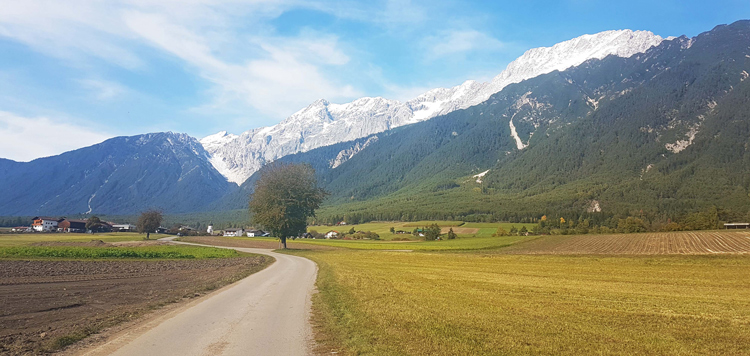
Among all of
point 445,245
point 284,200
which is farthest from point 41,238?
point 445,245

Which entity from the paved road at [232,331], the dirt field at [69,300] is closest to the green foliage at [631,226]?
the dirt field at [69,300]

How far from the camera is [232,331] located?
11.2m

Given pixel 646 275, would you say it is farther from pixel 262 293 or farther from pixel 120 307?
pixel 120 307

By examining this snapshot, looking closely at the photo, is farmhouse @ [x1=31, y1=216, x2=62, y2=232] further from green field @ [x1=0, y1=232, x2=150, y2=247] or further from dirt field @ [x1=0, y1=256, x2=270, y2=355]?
dirt field @ [x1=0, y1=256, x2=270, y2=355]

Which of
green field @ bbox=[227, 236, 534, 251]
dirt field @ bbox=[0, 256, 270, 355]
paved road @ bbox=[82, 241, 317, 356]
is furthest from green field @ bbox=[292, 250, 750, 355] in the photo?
green field @ bbox=[227, 236, 534, 251]

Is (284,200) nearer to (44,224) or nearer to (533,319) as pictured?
(533,319)

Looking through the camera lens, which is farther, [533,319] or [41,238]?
[41,238]

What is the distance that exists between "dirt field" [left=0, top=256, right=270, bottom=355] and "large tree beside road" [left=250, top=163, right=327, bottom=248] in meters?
38.7

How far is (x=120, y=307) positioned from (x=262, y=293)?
6.11 metres

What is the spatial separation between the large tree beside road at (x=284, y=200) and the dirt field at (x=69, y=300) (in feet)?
127

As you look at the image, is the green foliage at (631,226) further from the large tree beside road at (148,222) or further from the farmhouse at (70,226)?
the farmhouse at (70,226)

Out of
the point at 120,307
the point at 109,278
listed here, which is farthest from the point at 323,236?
the point at 120,307

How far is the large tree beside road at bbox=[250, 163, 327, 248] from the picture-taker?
69438 mm

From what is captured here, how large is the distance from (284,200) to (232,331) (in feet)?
199
